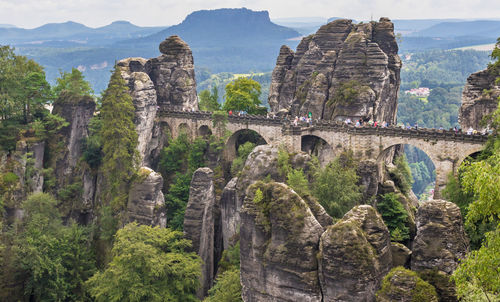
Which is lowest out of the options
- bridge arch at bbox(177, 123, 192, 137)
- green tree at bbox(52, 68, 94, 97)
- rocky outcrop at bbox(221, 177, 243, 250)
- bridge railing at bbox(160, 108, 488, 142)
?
rocky outcrop at bbox(221, 177, 243, 250)

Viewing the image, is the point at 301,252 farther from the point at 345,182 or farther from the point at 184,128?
the point at 184,128

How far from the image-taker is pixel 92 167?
188ft

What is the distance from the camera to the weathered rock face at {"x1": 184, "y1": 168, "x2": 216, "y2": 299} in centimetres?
4556

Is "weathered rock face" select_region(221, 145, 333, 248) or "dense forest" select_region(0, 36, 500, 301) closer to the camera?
"dense forest" select_region(0, 36, 500, 301)

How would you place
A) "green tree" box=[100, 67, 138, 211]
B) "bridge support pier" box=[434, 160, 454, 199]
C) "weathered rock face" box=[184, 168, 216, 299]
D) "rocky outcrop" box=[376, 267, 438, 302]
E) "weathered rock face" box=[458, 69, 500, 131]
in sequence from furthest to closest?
1. "green tree" box=[100, 67, 138, 211]
2. "weathered rock face" box=[458, 69, 500, 131]
3. "bridge support pier" box=[434, 160, 454, 199]
4. "weathered rock face" box=[184, 168, 216, 299]
5. "rocky outcrop" box=[376, 267, 438, 302]

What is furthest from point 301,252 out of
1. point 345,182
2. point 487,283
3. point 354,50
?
point 354,50

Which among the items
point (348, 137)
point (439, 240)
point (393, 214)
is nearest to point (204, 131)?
point (348, 137)

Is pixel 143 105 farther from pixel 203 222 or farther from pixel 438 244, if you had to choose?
pixel 438 244

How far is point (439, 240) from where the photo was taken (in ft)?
78.0

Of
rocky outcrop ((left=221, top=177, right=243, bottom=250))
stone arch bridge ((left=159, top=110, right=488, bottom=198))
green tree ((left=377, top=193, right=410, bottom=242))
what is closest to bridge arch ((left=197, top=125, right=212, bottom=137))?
stone arch bridge ((left=159, top=110, right=488, bottom=198))

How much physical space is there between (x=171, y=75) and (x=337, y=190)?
3367 centimetres

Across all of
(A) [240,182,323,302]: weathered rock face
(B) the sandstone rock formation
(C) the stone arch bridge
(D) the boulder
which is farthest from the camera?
(B) the sandstone rock formation

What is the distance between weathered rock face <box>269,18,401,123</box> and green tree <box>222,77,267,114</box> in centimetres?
375

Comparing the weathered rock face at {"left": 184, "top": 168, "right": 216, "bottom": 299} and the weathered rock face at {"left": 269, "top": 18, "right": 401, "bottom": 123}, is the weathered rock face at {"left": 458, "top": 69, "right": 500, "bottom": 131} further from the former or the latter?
the weathered rock face at {"left": 184, "top": 168, "right": 216, "bottom": 299}
